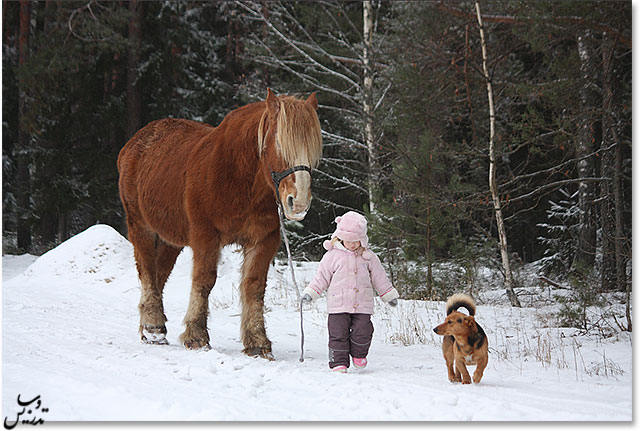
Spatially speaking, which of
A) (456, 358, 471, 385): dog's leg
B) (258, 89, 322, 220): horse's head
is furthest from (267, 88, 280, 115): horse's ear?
(456, 358, 471, 385): dog's leg

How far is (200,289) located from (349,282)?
1.50m

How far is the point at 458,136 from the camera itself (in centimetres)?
1464

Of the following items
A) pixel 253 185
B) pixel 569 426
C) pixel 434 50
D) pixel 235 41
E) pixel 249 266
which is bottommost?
pixel 569 426

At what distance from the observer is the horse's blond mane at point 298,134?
452 centimetres

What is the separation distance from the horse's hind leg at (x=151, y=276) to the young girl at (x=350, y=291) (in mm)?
2223

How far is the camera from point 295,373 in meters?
4.09

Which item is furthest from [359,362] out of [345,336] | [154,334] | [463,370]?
[154,334]

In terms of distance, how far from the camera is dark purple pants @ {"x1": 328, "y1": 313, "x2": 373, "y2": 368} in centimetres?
431

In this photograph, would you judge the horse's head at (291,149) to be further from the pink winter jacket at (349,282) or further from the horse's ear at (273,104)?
the pink winter jacket at (349,282)

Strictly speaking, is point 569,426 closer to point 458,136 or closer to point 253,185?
point 253,185

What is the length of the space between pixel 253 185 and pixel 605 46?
5414mm

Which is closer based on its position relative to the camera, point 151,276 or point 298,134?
point 298,134

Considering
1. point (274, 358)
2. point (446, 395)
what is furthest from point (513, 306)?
point (446, 395)

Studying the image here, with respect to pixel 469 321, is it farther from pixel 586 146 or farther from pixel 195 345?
pixel 586 146
